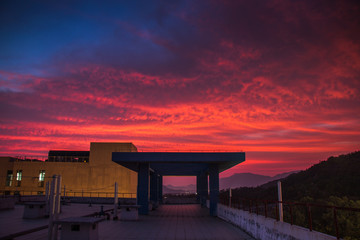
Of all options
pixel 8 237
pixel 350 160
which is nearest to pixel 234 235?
pixel 8 237

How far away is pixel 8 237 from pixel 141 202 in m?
14.5

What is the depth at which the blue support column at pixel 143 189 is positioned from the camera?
24.7m

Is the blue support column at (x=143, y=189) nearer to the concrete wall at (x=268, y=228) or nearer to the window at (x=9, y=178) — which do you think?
the concrete wall at (x=268, y=228)

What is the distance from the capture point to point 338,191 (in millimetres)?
75562

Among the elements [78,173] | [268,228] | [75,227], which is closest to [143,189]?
[75,227]

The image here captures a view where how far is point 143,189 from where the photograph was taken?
25391 mm

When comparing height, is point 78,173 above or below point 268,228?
above

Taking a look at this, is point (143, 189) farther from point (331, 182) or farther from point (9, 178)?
point (331, 182)

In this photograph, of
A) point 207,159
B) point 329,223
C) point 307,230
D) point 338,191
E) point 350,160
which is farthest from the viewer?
point 350,160

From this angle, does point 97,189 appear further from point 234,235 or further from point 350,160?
point 350,160

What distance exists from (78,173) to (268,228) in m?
49.8

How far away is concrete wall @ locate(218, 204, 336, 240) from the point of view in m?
7.93

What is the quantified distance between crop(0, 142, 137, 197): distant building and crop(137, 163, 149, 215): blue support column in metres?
28.7

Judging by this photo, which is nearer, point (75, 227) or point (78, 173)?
point (75, 227)
